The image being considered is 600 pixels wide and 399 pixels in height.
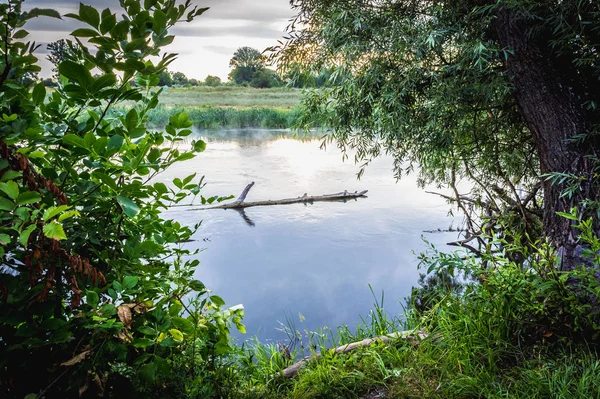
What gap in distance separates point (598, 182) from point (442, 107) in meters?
0.88

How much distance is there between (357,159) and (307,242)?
6.67 ft

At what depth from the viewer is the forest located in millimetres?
852

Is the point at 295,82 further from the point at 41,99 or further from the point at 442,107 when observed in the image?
the point at 41,99

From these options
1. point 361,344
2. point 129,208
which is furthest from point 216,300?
point 361,344

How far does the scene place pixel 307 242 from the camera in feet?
17.7

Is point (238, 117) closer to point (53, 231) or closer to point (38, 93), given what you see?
point (38, 93)

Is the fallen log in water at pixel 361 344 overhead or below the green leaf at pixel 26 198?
below

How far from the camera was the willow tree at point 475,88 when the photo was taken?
2.09m

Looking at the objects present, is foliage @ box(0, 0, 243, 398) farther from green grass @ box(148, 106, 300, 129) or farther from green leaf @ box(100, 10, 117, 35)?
green grass @ box(148, 106, 300, 129)

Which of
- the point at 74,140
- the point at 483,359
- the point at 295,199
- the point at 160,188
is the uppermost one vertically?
the point at 74,140

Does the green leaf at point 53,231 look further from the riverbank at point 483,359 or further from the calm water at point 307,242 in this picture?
the calm water at point 307,242

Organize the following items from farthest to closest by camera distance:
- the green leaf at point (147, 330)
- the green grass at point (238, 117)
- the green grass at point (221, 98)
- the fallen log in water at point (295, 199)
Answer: the green grass at point (238, 117), the green grass at point (221, 98), the fallen log in water at point (295, 199), the green leaf at point (147, 330)

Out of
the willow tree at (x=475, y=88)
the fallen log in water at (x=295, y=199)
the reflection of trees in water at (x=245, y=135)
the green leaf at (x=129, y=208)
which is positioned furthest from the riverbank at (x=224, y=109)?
the green leaf at (x=129, y=208)

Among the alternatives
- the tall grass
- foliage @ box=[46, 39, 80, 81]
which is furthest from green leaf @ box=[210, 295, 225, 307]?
the tall grass
